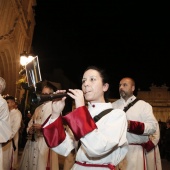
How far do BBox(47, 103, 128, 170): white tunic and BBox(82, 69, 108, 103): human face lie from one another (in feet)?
0.30

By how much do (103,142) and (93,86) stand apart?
2.18 feet

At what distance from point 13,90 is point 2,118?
1070 centimetres

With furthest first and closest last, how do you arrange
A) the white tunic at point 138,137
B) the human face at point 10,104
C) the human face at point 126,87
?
the human face at point 10,104 → the human face at point 126,87 → the white tunic at point 138,137

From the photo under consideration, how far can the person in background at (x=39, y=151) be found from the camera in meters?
5.53

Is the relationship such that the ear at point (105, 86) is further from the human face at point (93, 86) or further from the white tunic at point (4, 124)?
the white tunic at point (4, 124)

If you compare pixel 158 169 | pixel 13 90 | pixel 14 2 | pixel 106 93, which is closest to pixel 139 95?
pixel 13 90

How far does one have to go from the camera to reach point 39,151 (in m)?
5.60

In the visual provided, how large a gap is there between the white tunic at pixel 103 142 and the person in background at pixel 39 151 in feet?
10.0

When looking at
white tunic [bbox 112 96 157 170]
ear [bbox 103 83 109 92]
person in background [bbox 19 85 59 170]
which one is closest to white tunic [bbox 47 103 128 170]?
ear [bbox 103 83 109 92]

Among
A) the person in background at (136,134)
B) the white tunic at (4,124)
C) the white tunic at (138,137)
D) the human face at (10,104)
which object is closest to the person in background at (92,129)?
the person in background at (136,134)

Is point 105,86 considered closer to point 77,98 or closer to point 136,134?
point 77,98

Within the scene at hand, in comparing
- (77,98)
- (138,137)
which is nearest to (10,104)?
(138,137)

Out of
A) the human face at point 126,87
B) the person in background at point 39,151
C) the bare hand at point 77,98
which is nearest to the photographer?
the bare hand at point 77,98

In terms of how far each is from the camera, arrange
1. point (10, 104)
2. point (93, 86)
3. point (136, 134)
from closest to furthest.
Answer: point (93, 86)
point (136, 134)
point (10, 104)
